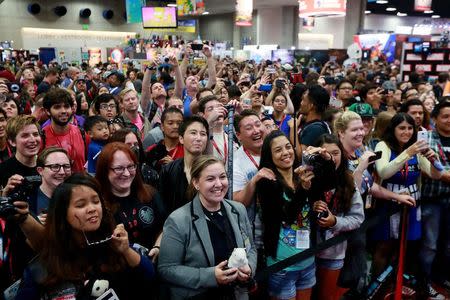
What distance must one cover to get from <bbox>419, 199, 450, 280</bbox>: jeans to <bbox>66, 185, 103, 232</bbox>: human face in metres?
2.88

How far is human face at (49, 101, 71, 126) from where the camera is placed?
3.78 m

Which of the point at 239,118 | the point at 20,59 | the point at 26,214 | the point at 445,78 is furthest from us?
the point at 20,59

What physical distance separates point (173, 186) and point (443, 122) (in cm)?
266

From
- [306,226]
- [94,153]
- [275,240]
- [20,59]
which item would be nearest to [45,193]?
[94,153]

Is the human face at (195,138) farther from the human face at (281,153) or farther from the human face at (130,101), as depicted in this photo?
the human face at (130,101)

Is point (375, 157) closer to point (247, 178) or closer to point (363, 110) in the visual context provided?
point (247, 178)

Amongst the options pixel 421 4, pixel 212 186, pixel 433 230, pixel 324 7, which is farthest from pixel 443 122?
pixel 421 4

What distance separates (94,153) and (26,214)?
151 centimetres

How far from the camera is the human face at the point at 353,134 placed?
3.34 meters

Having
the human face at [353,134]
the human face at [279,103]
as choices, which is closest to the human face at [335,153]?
the human face at [353,134]

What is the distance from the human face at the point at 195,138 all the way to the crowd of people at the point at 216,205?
0.04 ft

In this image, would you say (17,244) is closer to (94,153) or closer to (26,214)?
(26,214)

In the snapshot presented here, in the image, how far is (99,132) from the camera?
3570 mm

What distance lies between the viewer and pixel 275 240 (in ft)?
8.71
